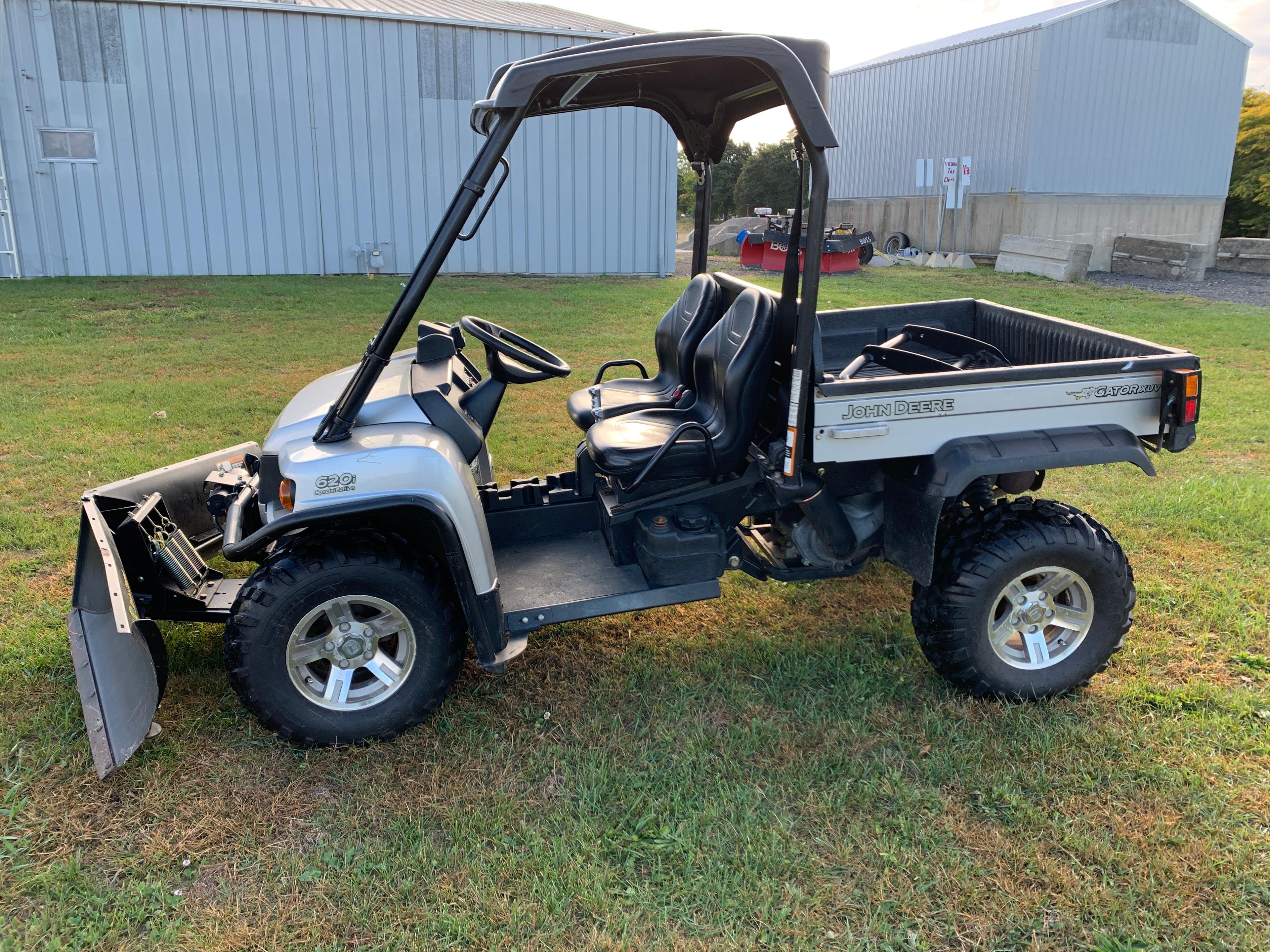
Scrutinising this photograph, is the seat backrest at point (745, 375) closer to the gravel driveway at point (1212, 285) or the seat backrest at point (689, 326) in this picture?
the seat backrest at point (689, 326)

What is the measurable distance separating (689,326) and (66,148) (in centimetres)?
1315

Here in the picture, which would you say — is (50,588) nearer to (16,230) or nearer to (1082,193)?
(16,230)

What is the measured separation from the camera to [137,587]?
10.6 ft

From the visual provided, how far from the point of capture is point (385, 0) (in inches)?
619

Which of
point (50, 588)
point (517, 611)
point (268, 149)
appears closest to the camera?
point (517, 611)

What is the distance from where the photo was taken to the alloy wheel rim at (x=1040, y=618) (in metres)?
3.29

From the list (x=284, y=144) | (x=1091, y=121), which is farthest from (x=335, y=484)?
(x=1091, y=121)

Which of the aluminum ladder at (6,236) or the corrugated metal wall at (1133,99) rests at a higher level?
the corrugated metal wall at (1133,99)

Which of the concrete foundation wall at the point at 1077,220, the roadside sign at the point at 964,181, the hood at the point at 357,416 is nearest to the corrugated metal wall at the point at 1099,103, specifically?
the concrete foundation wall at the point at 1077,220

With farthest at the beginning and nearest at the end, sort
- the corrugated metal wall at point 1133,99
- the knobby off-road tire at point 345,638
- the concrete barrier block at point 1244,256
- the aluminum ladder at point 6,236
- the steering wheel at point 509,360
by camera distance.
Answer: the corrugated metal wall at point 1133,99, the concrete barrier block at point 1244,256, the aluminum ladder at point 6,236, the steering wheel at point 509,360, the knobby off-road tire at point 345,638

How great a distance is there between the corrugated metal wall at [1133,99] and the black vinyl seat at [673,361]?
1811cm

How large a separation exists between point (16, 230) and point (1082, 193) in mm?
20135

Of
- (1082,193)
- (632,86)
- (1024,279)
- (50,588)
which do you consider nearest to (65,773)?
(50,588)

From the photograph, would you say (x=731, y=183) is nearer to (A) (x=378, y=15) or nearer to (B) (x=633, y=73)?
(A) (x=378, y=15)
